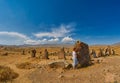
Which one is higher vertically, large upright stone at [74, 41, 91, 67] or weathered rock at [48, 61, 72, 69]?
large upright stone at [74, 41, 91, 67]

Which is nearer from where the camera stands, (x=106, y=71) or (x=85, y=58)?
(x=106, y=71)

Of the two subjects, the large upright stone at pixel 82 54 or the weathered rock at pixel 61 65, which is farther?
the large upright stone at pixel 82 54

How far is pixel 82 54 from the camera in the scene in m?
22.9

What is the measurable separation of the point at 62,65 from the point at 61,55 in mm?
11489

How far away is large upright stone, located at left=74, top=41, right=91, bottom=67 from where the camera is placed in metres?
22.6

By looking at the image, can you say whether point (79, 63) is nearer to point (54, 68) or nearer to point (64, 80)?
point (54, 68)

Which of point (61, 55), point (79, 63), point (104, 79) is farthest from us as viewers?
point (61, 55)

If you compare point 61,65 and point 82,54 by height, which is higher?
point 82,54

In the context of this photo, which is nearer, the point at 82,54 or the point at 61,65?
the point at 82,54

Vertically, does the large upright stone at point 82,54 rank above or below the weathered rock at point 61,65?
above

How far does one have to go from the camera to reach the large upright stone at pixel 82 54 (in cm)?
2258

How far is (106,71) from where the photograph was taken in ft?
58.0

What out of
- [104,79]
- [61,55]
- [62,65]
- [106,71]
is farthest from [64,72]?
[61,55]

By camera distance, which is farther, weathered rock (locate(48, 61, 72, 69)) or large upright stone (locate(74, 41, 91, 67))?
large upright stone (locate(74, 41, 91, 67))
